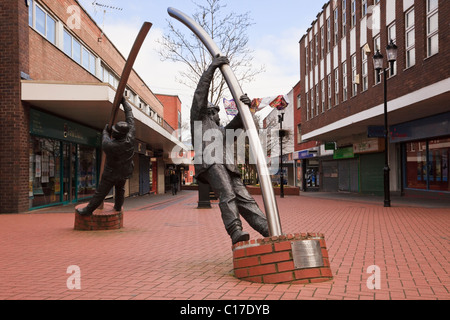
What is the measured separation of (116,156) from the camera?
29.3 ft

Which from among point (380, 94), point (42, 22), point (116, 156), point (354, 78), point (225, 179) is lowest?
point (225, 179)

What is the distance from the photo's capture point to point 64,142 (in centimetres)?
1698

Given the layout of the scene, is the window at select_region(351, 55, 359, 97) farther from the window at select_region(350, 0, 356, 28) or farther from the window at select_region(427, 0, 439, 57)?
the window at select_region(427, 0, 439, 57)

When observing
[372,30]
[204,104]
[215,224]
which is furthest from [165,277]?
[372,30]

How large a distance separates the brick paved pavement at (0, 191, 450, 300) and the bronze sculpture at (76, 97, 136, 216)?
0.77 meters

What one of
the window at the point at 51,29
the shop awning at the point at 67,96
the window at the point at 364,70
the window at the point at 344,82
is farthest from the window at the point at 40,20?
the window at the point at 344,82

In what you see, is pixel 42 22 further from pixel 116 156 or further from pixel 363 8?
pixel 363 8

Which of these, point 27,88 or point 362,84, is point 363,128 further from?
point 27,88

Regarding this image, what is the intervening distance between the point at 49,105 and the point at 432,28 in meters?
14.0

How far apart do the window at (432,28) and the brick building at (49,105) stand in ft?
37.3

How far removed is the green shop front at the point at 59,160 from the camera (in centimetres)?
1458

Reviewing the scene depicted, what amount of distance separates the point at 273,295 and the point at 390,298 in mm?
1031

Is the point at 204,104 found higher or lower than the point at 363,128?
lower

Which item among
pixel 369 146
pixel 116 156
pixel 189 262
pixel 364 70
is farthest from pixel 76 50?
pixel 369 146
